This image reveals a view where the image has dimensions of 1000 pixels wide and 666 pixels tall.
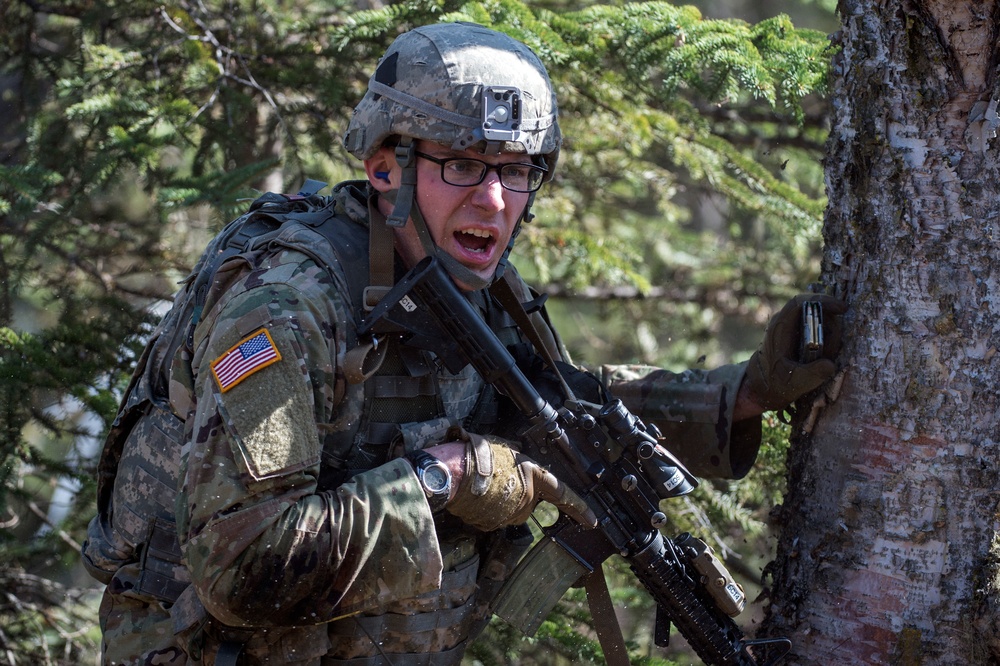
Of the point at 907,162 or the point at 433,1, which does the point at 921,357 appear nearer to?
the point at 907,162

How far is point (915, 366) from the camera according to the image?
2807 mm

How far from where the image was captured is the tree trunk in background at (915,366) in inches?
108

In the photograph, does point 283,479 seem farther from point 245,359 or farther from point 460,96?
point 460,96

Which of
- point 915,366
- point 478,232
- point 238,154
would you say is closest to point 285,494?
point 478,232

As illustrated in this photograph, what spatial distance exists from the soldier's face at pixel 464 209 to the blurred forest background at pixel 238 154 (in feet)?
3.32

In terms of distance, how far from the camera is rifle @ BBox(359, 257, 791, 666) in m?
2.87

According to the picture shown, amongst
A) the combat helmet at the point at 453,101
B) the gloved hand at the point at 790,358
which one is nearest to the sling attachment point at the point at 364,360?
the combat helmet at the point at 453,101

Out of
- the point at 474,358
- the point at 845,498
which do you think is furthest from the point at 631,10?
the point at 845,498

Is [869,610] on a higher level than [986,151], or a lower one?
lower

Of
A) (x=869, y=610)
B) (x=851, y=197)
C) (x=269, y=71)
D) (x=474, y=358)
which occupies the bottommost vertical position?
(x=869, y=610)

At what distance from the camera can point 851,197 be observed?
2.99m

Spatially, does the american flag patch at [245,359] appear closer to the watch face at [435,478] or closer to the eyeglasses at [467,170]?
the watch face at [435,478]

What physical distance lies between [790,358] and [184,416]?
196 cm

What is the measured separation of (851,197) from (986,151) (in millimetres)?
409
